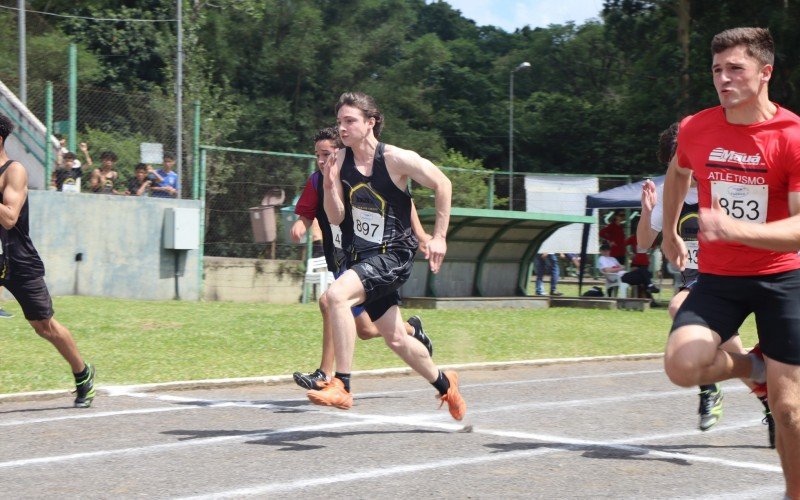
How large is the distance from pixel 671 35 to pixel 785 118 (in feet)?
132

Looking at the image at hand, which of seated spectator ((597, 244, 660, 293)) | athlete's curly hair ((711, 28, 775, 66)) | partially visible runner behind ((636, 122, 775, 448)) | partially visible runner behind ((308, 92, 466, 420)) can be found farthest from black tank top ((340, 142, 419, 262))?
seated spectator ((597, 244, 660, 293))

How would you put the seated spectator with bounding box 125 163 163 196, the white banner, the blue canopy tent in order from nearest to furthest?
the seated spectator with bounding box 125 163 163 196 < the blue canopy tent < the white banner

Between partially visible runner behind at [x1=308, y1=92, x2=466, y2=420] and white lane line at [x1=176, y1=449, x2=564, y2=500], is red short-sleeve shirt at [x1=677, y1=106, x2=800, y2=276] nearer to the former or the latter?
white lane line at [x1=176, y1=449, x2=564, y2=500]

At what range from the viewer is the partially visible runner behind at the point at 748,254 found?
15.9 ft

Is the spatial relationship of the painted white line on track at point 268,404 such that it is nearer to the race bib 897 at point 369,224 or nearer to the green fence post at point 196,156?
the race bib 897 at point 369,224

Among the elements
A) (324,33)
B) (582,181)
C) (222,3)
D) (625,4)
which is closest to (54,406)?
(582,181)

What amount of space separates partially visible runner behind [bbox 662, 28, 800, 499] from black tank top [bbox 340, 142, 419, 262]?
8.30ft

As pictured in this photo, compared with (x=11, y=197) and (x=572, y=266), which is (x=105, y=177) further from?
(x=572, y=266)

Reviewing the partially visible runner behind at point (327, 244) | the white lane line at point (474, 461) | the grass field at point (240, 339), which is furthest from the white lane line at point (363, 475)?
the grass field at point (240, 339)

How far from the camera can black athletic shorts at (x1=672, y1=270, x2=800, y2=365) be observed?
16.1ft

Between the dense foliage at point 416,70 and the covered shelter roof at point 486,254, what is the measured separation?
6861 mm

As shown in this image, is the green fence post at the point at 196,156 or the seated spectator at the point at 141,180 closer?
the seated spectator at the point at 141,180

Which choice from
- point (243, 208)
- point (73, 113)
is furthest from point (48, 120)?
point (243, 208)

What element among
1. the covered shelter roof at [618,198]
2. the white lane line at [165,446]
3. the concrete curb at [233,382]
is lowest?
the concrete curb at [233,382]
